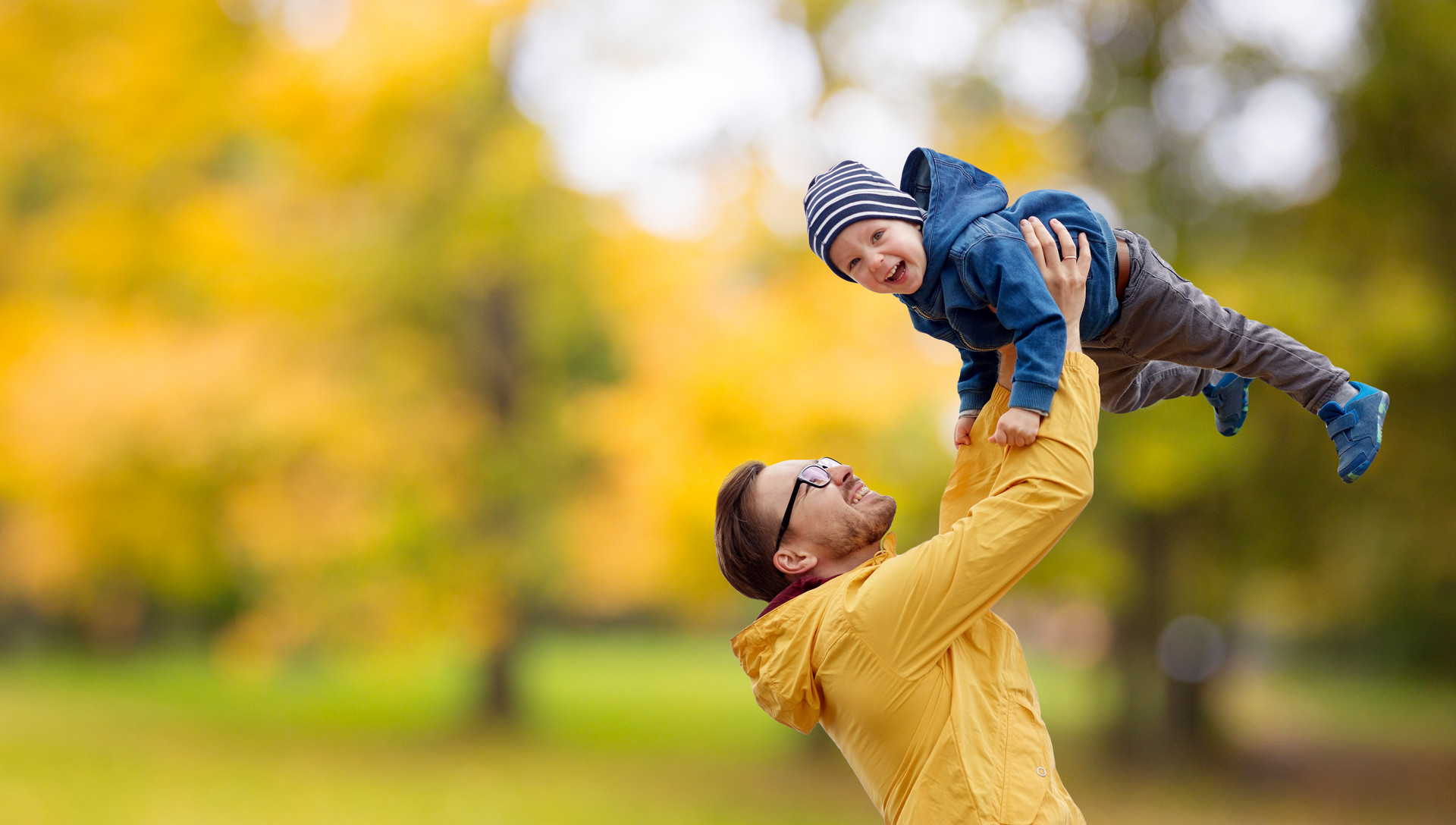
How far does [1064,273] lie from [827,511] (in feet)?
1.95

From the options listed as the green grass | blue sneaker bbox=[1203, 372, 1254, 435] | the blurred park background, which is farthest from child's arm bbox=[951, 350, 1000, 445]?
the green grass

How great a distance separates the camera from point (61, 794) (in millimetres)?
9625

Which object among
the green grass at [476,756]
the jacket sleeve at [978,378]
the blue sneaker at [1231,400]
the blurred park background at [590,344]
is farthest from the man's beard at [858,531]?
the green grass at [476,756]

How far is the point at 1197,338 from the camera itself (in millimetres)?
1869

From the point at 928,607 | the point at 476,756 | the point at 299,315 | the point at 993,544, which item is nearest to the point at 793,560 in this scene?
the point at 928,607

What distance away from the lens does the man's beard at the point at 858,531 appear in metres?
1.95

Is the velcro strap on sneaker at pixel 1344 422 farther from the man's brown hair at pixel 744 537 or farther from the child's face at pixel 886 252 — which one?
the man's brown hair at pixel 744 537

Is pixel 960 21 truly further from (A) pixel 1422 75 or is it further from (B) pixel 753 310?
(A) pixel 1422 75

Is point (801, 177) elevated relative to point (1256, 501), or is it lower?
elevated

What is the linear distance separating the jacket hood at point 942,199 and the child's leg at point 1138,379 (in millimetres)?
370

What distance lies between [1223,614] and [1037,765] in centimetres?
1180

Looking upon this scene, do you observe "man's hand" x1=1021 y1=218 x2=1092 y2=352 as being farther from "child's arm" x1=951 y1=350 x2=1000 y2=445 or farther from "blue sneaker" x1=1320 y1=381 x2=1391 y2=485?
"blue sneaker" x1=1320 y1=381 x2=1391 y2=485

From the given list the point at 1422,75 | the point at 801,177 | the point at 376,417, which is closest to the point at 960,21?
the point at 801,177

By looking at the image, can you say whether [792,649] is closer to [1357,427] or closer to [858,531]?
[858,531]
